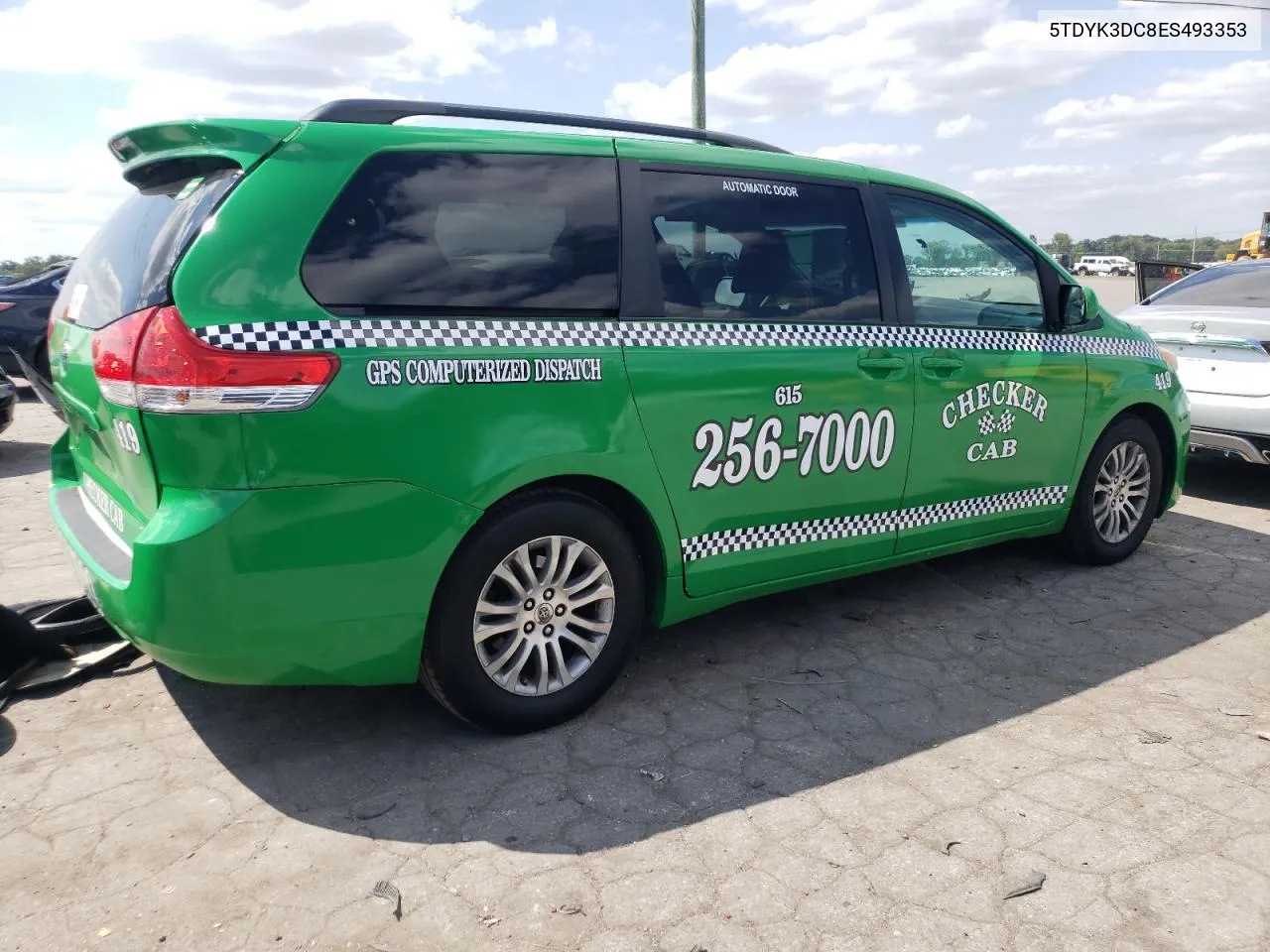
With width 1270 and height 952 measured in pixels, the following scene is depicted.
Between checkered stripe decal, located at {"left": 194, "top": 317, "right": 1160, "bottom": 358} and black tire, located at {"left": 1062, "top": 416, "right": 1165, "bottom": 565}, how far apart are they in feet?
1.73

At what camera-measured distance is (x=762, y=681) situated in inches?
142

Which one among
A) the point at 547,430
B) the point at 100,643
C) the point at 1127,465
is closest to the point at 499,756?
the point at 547,430

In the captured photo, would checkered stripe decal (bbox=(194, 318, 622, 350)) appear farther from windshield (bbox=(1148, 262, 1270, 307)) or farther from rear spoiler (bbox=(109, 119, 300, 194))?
windshield (bbox=(1148, 262, 1270, 307))

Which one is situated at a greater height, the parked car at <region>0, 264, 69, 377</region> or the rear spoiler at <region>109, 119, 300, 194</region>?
the rear spoiler at <region>109, 119, 300, 194</region>

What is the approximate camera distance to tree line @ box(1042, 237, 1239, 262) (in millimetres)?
40922

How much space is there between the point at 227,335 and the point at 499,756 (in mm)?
1429

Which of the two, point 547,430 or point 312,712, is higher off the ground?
point 547,430

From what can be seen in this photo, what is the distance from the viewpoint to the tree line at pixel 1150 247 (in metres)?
40.9

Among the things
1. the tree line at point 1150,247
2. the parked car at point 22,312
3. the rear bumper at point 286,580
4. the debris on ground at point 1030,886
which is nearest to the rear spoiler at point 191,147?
the rear bumper at point 286,580

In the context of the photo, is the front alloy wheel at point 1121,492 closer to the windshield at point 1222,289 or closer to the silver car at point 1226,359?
the silver car at point 1226,359

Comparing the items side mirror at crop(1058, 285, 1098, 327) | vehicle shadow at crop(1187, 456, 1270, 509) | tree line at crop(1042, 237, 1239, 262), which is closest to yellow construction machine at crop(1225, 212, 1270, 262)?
tree line at crop(1042, 237, 1239, 262)

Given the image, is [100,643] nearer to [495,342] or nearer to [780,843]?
[495,342]

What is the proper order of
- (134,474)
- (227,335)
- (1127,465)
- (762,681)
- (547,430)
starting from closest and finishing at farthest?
(227,335) < (134,474) < (547,430) < (762,681) < (1127,465)

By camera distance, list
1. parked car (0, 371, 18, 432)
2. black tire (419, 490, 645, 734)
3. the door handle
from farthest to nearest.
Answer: parked car (0, 371, 18, 432) < the door handle < black tire (419, 490, 645, 734)
